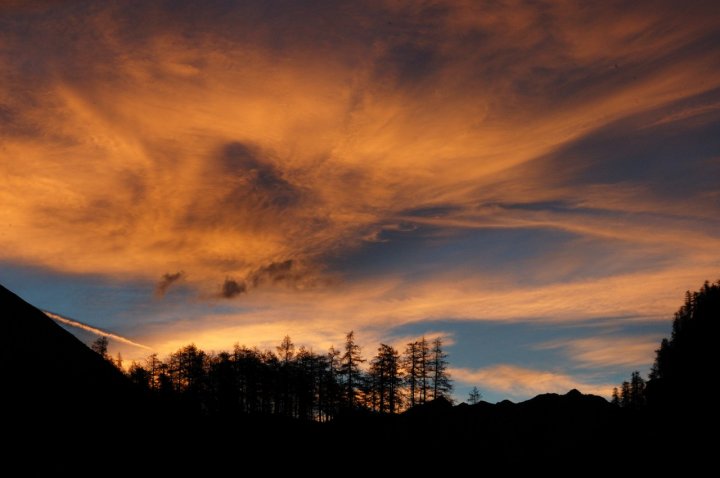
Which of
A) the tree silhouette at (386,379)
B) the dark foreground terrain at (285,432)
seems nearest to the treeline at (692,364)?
the dark foreground terrain at (285,432)

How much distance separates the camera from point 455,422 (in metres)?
46.1

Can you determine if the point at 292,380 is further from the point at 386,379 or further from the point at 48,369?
the point at 48,369

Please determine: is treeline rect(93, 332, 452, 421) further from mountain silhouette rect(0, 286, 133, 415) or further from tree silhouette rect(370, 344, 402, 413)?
mountain silhouette rect(0, 286, 133, 415)

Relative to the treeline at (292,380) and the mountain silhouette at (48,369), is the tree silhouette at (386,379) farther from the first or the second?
the mountain silhouette at (48,369)

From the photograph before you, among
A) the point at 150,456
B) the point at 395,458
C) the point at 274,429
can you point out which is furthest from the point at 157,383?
the point at 150,456

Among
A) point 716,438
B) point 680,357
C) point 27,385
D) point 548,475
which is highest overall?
point 680,357

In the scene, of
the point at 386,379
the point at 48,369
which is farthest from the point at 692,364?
the point at 48,369

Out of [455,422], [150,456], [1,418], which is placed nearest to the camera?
[1,418]

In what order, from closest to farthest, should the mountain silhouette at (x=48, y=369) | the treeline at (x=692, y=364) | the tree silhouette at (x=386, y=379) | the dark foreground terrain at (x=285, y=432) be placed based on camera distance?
1. the dark foreground terrain at (x=285, y=432)
2. the mountain silhouette at (x=48, y=369)
3. the treeline at (x=692, y=364)
4. the tree silhouette at (x=386, y=379)

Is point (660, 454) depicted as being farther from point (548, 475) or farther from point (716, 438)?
point (548, 475)

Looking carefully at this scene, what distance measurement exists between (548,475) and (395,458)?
10968mm

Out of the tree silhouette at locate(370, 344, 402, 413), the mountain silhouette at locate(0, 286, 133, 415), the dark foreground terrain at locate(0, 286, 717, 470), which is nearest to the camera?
the dark foreground terrain at locate(0, 286, 717, 470)

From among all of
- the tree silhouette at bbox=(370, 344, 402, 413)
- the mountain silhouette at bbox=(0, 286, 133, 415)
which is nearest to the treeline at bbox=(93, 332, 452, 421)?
the tree silhouette at bbox=(370, 344, 402, 413)

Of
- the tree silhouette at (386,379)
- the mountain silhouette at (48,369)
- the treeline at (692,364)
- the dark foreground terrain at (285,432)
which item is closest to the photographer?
the dark foreground terrain at (285,432)
